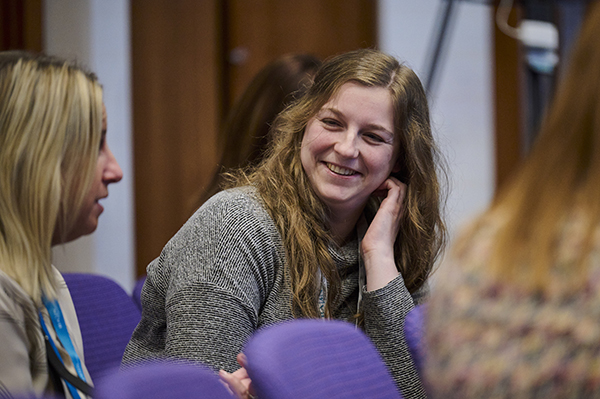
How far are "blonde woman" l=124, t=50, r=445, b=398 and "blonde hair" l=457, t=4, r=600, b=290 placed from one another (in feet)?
2.55

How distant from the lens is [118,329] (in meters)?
1.77

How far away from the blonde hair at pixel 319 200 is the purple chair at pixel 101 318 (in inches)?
17.4

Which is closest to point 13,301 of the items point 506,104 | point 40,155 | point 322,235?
point 40,155

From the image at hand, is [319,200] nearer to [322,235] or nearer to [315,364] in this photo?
[322,235]

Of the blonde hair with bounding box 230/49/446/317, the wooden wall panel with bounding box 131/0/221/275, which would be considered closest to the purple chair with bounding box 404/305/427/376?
the blonde hair with bounding box 230/49/446/317

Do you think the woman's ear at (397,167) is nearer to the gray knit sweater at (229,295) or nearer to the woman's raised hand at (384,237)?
the woman's raised hand at (384,237)

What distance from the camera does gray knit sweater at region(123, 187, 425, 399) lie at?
4.61ft

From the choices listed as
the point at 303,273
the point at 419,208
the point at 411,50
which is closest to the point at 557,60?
the point at 411,50

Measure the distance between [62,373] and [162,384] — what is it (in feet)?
1.75

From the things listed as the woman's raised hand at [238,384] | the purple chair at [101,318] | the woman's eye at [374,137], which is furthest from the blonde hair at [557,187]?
the purple chair at [101,318]

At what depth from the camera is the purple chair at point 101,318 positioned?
5.53 ft

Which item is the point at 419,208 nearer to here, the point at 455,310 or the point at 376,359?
the point at 376,359

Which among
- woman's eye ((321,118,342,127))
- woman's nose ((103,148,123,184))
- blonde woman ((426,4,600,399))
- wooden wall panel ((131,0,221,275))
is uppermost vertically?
blonde woman ((426,4,600,399))

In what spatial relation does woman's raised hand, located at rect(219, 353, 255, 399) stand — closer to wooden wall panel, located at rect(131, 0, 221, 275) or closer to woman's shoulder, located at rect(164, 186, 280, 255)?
woman's shoulder, located at rect(164, 186, 280, 255)
